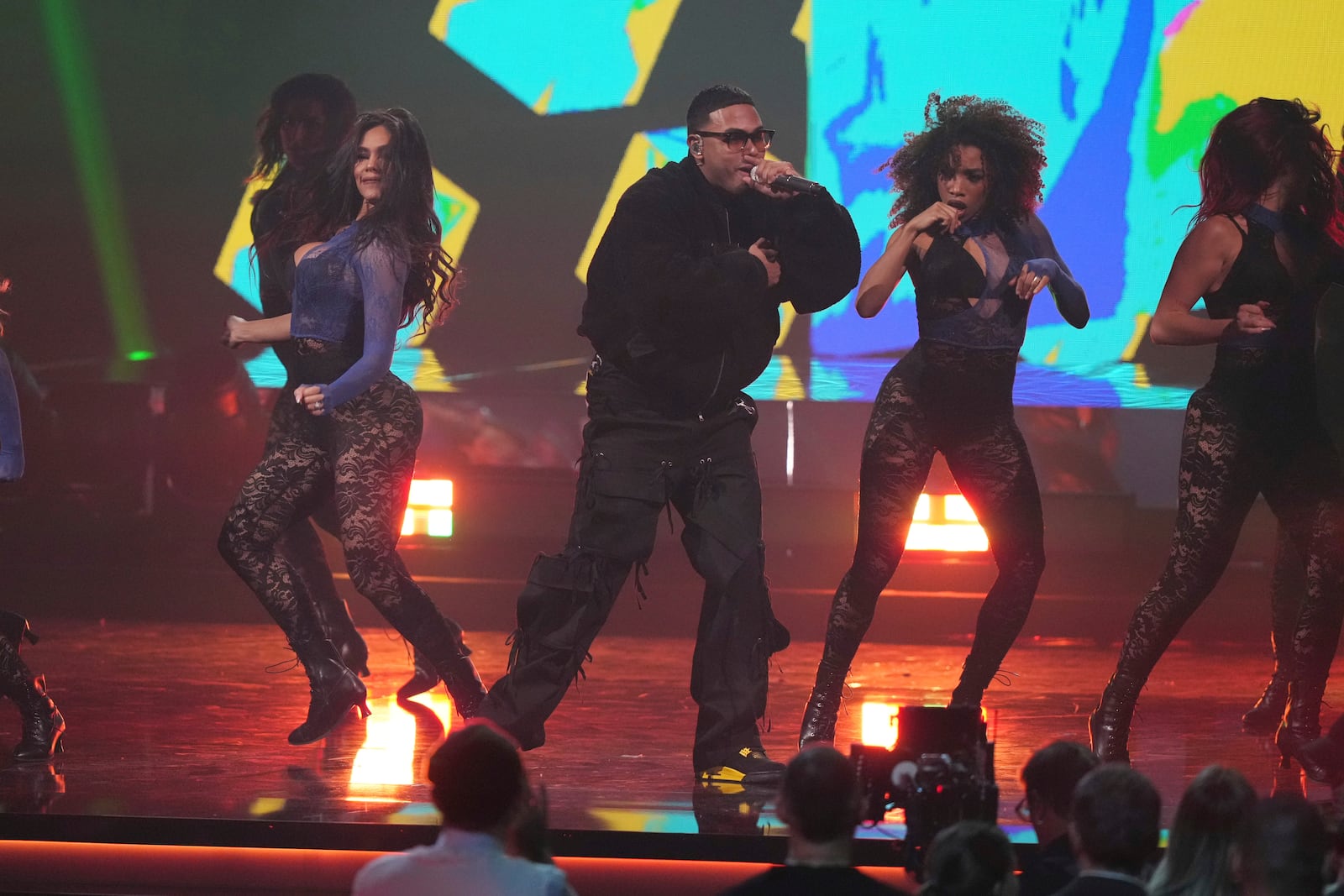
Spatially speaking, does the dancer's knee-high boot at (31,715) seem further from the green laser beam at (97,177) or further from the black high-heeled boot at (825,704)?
the green laser beam at (97,177)

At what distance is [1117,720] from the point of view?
13.2 feet

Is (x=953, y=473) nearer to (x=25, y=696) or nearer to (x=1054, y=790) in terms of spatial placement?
(x=1054, y=790)

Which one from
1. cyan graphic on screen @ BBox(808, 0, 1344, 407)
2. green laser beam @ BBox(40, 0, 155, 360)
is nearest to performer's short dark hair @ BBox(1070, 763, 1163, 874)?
cyan graphic on screen @ BBox(808, 0, 1344, 407)

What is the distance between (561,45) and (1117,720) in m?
4.06

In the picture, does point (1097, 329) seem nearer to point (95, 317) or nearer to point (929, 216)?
point (929, 216)

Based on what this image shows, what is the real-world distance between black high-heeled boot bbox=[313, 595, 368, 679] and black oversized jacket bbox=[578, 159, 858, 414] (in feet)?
5.89

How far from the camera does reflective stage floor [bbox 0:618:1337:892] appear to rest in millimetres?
3264

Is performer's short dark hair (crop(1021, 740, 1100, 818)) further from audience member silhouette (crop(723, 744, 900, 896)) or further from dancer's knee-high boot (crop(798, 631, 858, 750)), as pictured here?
dancer's knee-high boot (crop(798, 631, 858, 750))

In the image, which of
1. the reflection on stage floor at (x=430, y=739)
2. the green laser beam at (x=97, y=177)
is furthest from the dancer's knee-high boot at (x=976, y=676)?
the green laser beam at (x=97, y=177)

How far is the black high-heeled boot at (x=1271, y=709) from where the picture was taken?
461cm

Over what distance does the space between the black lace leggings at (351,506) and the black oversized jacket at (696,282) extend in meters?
0.83

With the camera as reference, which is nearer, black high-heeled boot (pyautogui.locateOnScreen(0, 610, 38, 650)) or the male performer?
the male performer

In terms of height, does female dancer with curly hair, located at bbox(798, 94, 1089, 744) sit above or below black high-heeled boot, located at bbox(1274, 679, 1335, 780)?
above

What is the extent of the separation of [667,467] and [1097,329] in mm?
3524
